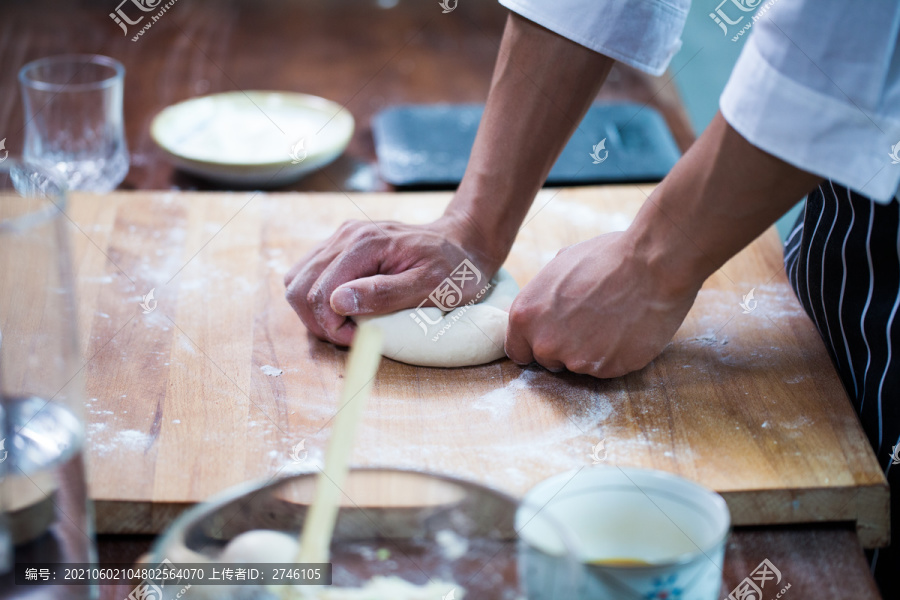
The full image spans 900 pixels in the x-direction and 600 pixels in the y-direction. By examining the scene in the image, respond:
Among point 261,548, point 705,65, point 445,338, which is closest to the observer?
point 261,548

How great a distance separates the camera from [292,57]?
6.87 feet

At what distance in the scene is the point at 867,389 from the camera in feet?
3.12

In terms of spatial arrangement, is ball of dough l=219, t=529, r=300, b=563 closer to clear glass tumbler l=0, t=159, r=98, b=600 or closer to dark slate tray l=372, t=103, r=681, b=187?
clear glass tumbler l=0, t=159, r=98, b=600

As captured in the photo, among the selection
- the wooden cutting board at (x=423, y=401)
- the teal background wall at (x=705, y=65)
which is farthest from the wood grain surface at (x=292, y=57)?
the wooden cutting board at (x=423, y=401)

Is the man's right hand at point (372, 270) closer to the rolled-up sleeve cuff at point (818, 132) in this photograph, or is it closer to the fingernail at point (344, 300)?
the fingernail at point (344, 300)

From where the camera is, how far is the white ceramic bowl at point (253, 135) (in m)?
1.45

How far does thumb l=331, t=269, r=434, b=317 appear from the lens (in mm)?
1018

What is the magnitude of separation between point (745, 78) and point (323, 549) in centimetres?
55

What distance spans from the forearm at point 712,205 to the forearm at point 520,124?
8.9 inches

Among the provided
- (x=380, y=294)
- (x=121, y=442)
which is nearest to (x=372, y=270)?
(x=380, y=294)

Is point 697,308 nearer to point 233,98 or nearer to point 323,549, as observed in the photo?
point 323,549

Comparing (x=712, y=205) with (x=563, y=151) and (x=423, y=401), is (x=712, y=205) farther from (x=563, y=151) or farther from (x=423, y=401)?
(x=563, y=151)

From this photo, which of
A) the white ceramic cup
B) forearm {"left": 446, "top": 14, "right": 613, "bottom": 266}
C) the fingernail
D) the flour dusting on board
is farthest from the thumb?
the white ceramic cup

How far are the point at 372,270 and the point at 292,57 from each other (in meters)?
1.20
